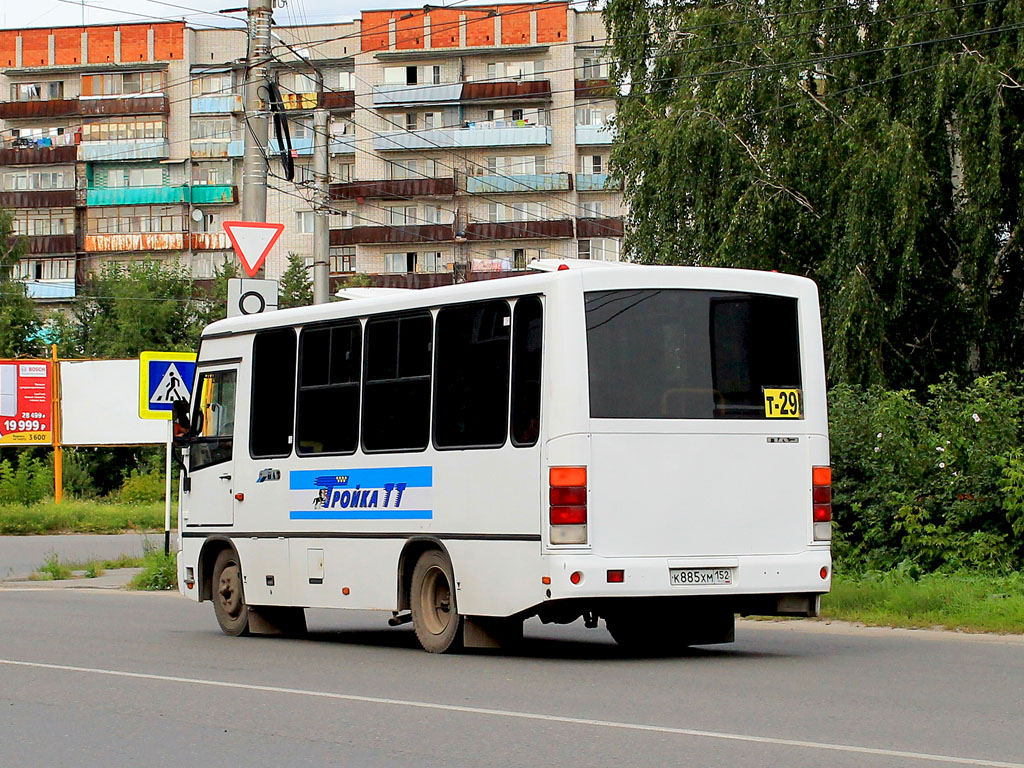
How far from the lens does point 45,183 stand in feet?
308

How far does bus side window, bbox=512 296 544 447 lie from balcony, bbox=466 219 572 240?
243 ft

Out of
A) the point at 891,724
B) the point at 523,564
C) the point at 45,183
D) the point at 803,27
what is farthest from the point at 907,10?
the point at 45,183

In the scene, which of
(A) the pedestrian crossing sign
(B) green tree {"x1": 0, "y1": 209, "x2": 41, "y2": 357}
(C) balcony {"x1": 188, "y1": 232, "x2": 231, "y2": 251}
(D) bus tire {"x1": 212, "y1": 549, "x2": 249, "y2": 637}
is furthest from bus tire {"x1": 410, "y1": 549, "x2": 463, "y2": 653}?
(C) balcony {"x1": 188, "y1": 232, "x2": 231, "y2": 251}

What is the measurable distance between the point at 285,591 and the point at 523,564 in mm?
3554

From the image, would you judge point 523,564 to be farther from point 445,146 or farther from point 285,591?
point 445,146

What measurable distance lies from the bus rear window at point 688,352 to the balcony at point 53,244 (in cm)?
8264

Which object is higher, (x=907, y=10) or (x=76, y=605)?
(x=907, y=10)

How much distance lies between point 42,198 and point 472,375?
273 feet

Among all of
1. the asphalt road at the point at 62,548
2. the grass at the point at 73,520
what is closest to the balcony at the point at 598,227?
the grass at the point at 73,520

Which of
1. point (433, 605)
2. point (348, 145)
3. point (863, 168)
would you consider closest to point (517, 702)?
point (433, 605)

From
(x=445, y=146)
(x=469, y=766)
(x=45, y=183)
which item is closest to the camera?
(x=469, y=766)

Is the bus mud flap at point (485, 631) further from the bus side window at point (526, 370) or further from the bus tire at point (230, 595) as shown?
the bus tire at point (230, 595)

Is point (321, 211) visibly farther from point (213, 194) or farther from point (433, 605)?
point (213, 194)

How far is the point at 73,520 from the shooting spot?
1875 inches
